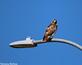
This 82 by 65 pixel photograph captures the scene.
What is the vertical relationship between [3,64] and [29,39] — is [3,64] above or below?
above

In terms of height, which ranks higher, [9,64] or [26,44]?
[9,64]

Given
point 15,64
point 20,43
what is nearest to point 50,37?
point 20,43

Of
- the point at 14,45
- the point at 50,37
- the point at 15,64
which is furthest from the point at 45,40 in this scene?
the point at 15,64

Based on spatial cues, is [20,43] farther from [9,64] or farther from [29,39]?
[9,64]

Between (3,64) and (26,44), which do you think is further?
(3,64)

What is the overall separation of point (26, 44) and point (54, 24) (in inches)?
6.9

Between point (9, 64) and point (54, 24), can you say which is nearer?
point (54, 24)

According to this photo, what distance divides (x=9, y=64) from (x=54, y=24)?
592mm

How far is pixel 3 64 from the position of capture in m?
1.64

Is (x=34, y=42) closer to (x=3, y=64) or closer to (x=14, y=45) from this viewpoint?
(x=14, y=45)

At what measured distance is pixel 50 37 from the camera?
1.10 m

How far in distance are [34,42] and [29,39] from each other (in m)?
0.03

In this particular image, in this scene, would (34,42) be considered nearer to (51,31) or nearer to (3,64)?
(51,31)

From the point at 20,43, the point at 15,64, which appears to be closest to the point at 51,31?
the point at 20,43
